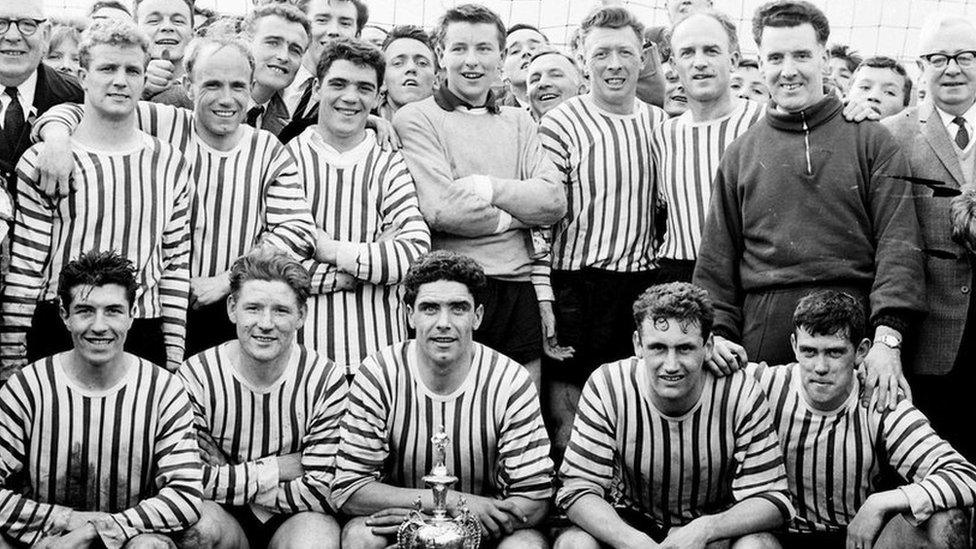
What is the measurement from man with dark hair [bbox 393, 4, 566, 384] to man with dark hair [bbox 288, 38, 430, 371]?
14cm

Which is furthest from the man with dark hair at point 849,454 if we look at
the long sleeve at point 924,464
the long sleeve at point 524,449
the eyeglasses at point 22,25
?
the eyeglasses at point 22,25

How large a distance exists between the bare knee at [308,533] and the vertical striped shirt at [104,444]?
35cm

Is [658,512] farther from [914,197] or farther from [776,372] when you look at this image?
[914,197]

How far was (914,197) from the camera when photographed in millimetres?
4992

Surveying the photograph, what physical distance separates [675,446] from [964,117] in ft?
5.57

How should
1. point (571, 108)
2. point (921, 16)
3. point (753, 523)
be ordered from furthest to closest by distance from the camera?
Answer: point (921, 16)
point (571, 108)
point (753, 523)

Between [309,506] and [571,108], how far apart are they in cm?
201

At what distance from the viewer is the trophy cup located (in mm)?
4523

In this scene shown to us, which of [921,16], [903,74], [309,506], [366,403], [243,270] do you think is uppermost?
[921,16]

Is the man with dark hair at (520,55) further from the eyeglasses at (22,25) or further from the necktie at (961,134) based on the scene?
the eyeglasses at (22,25)

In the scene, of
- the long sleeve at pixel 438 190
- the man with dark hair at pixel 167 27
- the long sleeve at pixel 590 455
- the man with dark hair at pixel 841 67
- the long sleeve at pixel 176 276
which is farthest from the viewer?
the man with dark hair at pixel 841 67

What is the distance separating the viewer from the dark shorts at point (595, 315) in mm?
5539

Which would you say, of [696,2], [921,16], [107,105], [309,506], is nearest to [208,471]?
[309,506]

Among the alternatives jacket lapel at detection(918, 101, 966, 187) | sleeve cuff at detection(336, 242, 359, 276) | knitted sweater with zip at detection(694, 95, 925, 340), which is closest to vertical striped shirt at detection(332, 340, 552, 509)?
sleeve cuff at detection(336, 242, 359, 276)
